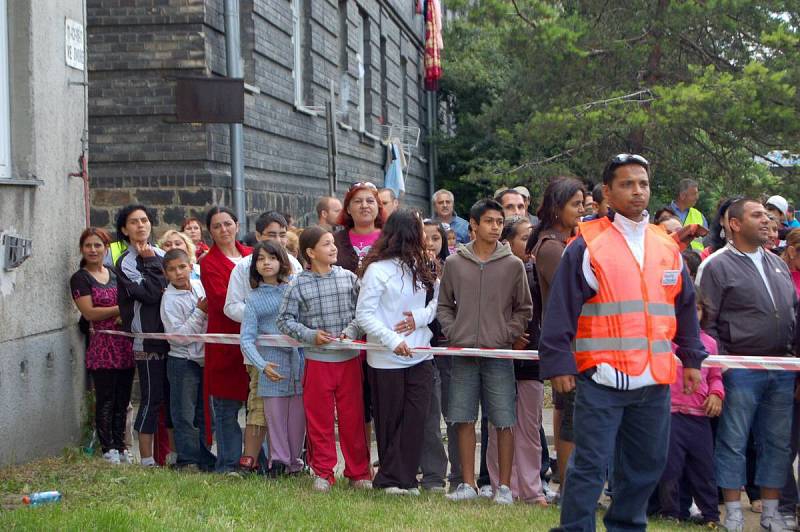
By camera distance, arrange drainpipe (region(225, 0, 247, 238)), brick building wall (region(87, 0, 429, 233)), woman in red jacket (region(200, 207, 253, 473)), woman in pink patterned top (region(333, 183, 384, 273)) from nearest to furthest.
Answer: woman in red jacket (region(200, 207, 253, 473))
woman in pink patterned top (region(333, 183, 384, 273))
brick building wall (region(87, 0, 429, 233))
drainpipe (region(225, 0, 247, 238))

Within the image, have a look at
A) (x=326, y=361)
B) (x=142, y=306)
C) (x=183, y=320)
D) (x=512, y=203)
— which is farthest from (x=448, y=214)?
(x=326, y=361)

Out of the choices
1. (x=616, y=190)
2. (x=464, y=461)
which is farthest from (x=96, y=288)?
(x=616, y=190)

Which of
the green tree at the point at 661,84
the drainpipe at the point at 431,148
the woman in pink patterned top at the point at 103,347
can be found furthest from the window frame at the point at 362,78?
the woman in pink patterned top at the point at 103,347

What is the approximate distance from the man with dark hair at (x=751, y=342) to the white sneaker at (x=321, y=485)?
2.55 meters

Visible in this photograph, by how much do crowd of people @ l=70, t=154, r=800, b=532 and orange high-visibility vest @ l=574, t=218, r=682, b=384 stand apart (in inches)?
32.0

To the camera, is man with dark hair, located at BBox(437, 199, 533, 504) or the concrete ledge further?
the concrete ledge

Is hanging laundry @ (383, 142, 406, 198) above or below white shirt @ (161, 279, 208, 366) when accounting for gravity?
above

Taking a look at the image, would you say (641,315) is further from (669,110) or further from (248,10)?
(669,110)

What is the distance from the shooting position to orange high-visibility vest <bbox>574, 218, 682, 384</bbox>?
18.6 feet

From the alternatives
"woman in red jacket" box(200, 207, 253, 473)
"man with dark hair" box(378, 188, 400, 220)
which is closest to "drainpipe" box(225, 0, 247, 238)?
"man with dark hair" box(378, 188, 400, 220)

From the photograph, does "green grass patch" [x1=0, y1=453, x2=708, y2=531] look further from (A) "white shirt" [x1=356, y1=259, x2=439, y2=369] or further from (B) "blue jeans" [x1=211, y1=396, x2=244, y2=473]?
(A) "white shirt" [x1=356, y1=259, x2=439, y2=369]

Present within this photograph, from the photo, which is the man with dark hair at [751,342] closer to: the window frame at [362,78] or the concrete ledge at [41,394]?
the concrete ledge at [41,394]

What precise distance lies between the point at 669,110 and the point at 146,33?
8.99 m

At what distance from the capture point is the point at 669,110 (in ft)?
61.0
